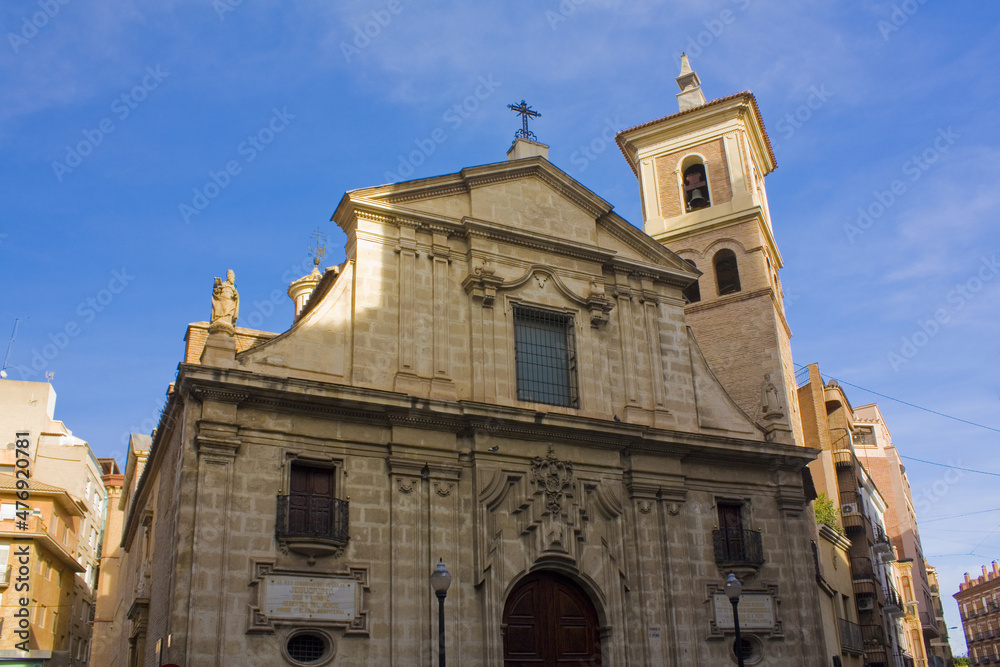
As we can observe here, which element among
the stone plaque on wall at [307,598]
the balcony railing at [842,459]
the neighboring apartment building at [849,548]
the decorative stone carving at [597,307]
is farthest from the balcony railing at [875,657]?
the stone plaque on wall at [307,598]

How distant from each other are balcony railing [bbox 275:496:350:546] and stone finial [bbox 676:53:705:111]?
26304mm

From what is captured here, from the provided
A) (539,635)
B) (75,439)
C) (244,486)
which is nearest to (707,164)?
(539,635)

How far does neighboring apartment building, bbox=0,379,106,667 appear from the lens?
122 ft

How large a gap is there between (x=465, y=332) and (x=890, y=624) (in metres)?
33.3

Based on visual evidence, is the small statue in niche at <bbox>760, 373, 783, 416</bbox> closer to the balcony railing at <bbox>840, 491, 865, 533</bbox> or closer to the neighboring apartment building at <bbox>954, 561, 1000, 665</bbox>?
the balcony railing at <bbox>840, 491, 865, 533</bbox>

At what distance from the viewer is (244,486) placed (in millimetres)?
17406

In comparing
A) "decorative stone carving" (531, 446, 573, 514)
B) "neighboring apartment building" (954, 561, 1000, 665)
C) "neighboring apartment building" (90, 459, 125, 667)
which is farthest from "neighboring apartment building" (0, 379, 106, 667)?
"neighboring apartment building" (954, 561, 1000, 665)

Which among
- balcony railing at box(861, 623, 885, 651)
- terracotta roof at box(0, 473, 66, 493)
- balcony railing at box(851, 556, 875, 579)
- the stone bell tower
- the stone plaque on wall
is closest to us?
the stone plaque on wall

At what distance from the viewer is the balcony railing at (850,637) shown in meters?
33.5

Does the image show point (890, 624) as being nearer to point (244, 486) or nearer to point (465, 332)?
point (465, 332)

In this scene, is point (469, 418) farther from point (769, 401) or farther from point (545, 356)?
point (769, 401)

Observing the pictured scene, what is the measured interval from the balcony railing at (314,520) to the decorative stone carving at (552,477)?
14.3 feet

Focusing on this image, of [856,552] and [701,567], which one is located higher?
[856,552]

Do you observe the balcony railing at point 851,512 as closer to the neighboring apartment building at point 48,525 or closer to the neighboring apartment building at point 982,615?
the neighboring apartment building at point 48,525
